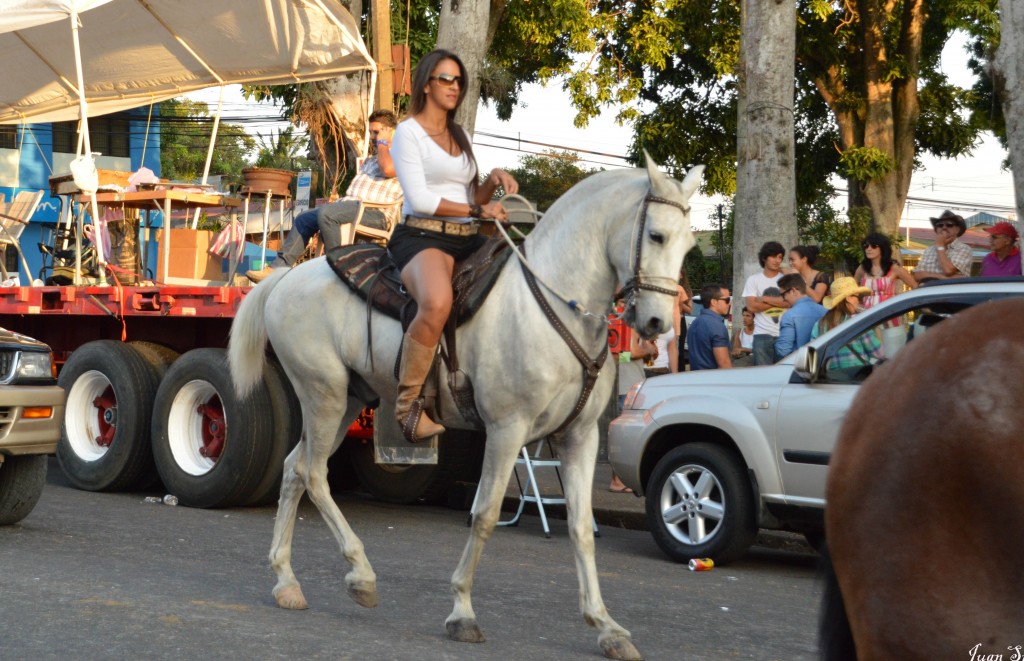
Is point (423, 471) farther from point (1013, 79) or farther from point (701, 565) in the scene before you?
point (1013, 79)

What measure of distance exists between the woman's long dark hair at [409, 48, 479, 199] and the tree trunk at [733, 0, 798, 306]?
6.85 metres

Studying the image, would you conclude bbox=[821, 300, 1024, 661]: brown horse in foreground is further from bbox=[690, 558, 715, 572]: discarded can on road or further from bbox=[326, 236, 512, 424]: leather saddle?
bbox=[690, 558, 715, 572]: discarded can on road

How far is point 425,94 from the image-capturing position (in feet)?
19.8


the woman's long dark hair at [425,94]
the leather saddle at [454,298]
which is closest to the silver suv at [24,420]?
the leather saddle at [454,298]

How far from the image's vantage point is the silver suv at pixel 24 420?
25.9 feet

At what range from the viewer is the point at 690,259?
172 feet

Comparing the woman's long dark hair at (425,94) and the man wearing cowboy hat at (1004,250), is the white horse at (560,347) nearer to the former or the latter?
the woman's long dark hair at (425,94)

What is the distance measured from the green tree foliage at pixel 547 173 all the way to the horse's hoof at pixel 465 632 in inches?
1938

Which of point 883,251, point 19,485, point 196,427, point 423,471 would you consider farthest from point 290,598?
point 883,251

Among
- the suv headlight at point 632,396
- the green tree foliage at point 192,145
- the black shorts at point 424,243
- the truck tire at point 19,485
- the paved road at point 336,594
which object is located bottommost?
the paved road at point 336,594

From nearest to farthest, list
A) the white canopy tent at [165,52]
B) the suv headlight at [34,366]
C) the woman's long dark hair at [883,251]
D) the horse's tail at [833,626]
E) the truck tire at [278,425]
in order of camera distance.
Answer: the horse's tail at [833,626] < the suv headlight at [34,366] < the truck tire at [278,425] < the woman's long dark hair at [883,251] < the white canopy tent at [165,52]

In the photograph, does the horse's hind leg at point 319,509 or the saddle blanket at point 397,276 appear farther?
the horse's hind leg at point 319,509

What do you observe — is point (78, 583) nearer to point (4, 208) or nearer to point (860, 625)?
point (860, 625)

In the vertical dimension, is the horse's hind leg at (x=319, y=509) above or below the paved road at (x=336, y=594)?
above
